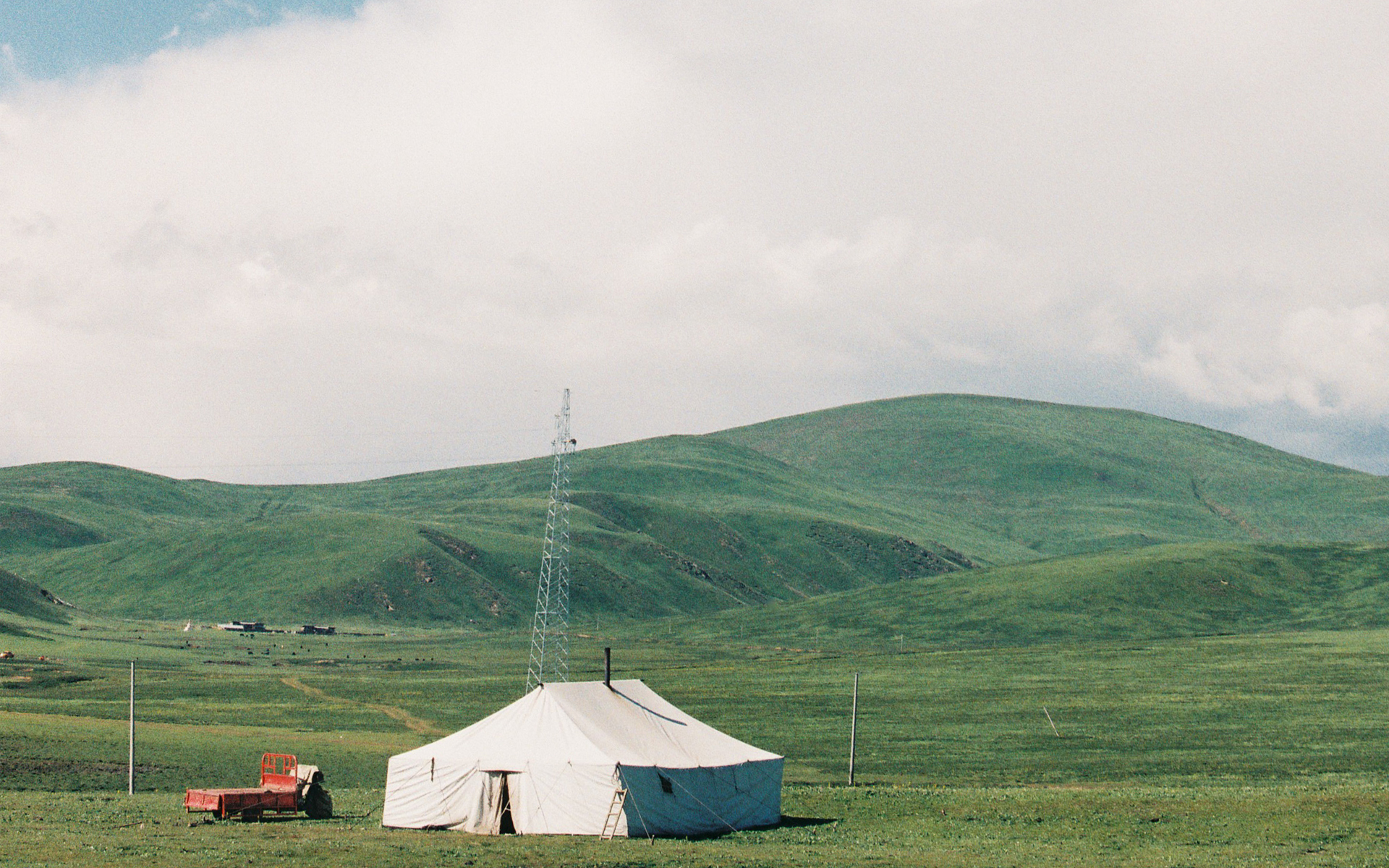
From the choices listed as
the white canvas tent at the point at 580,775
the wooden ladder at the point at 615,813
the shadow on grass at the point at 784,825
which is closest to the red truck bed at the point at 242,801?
the white canvas tent at the point at 580,775

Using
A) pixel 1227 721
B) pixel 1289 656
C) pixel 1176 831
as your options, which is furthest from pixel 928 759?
pixel 1289 656

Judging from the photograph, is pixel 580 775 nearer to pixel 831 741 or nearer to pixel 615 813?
pixel 615 813

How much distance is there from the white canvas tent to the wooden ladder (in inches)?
5.5

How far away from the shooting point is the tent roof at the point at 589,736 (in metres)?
46.5

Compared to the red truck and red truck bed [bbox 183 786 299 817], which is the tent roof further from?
red truck bed [bbox 183 786 299 817]

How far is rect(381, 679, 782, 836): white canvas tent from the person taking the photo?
4572 cm

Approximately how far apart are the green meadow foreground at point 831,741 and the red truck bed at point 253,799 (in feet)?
3.95

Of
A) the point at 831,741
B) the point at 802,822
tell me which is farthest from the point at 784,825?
the point at 831,741

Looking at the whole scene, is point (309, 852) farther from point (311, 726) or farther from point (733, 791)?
point (311, 726)

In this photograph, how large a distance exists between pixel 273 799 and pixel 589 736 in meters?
11.4

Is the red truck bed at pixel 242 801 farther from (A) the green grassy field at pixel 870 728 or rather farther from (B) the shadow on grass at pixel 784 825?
(B) the shadow on grass at pixel 784 825

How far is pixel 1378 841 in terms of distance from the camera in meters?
40.8

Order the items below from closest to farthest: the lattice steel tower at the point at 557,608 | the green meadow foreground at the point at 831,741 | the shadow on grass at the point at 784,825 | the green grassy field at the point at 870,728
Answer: the green meadow foreground at the point at 831,741
the green grassy field at the point at 870,728
the shadow on grass at the point at 784,825
the lattice steel tower at the point at 557,608

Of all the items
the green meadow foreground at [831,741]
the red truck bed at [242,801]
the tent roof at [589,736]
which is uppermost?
the tent roof at [589,736]
